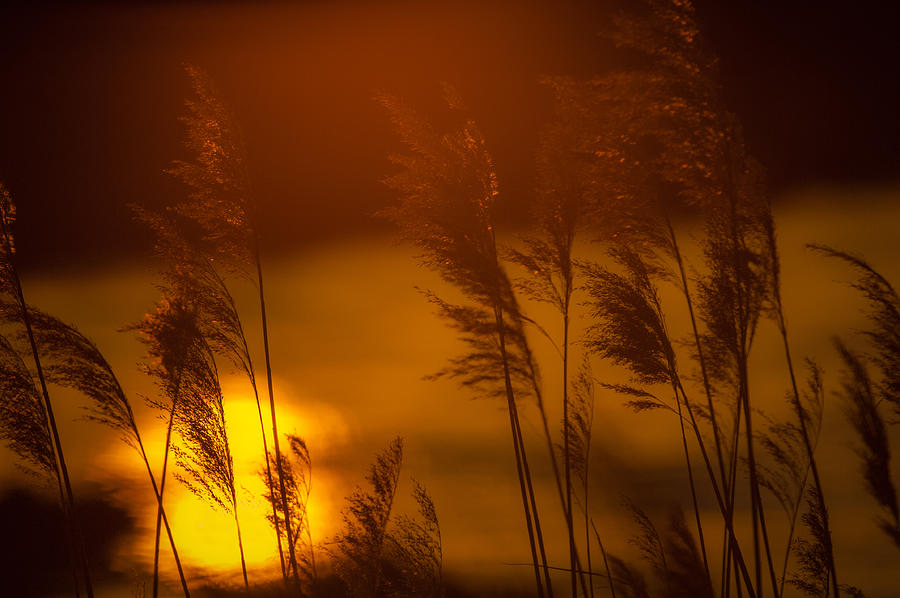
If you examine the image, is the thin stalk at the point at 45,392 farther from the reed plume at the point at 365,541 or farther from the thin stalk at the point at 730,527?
the thin stalk at the point at 730,527

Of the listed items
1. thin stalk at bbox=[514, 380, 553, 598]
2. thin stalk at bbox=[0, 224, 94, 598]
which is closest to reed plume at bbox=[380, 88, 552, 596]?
thin stalk at bbox=[514, 380, 553, 598]

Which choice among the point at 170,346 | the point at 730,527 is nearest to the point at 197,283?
the point at 170,346

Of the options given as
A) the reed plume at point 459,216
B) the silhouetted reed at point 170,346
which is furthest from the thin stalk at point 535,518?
the silhouetted reed at point 170,346

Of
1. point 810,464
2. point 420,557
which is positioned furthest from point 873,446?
point 420,557

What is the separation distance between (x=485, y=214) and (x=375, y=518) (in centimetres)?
230

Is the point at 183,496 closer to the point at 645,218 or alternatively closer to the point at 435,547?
the point at 435,547

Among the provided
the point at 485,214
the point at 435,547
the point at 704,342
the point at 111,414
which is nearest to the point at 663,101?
the point at 485,214

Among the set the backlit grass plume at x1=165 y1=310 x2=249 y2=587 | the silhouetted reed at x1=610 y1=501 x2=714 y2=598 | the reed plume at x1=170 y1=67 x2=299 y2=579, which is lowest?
the silhouetted reed at x1=610 y1=501 x2=714 y2=598

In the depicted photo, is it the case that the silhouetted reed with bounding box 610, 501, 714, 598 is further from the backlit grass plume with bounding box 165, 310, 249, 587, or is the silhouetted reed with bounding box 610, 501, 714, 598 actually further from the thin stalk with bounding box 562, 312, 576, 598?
the backlit grass plume with bounding box 165, 310, 249, 587

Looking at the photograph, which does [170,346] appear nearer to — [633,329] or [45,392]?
[45,392]

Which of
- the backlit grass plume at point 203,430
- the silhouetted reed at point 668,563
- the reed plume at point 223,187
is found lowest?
the silhouetted reed at point 668,563

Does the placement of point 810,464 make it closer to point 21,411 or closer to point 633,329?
point 633,329

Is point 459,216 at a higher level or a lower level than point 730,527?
higher

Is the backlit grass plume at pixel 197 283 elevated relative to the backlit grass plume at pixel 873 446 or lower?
elevated
